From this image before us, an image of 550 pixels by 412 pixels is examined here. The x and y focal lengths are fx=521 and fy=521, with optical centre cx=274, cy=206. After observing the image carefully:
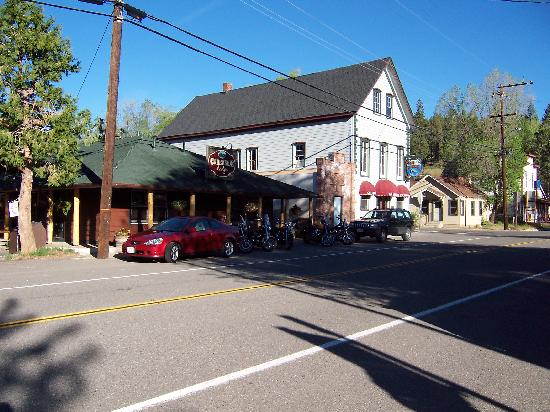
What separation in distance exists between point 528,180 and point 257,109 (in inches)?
1740

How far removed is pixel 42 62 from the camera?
56.4 feet

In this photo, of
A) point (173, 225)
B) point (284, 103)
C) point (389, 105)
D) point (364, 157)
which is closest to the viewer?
point (173, 225)

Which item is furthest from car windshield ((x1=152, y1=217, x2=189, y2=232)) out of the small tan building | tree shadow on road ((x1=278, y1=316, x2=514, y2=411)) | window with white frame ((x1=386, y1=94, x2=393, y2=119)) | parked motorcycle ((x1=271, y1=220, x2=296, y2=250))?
the small tan building

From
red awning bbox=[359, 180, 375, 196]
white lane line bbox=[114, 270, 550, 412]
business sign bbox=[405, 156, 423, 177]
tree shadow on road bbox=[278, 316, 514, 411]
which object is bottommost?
tree shadow on road bbox=[278, 316, 514, 411]

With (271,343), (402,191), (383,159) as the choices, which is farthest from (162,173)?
(402,191)

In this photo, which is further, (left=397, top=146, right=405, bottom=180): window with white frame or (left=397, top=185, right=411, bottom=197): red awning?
(left=397, top=146, right=405, bottom=180): window with white frame

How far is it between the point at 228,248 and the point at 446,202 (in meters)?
37.2

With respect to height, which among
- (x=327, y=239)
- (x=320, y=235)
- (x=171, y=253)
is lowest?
(x=171, y=253)

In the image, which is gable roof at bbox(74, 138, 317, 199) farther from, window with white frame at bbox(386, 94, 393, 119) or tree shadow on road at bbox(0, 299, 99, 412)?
tree shadow on road at bbox(0, 299, 99, 412)

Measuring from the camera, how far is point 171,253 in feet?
52.3

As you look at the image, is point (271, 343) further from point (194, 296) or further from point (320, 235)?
point (320, 235)

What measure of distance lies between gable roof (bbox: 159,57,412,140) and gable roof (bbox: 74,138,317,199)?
708 centimetres

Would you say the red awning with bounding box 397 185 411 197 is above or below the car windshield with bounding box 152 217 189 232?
above

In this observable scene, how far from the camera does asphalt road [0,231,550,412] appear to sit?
466 centimetres
